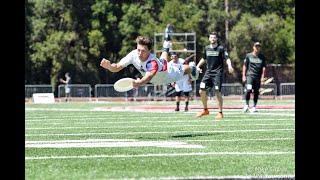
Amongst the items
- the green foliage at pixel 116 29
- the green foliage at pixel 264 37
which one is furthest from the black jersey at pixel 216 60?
the green foliage at pixel 264 37

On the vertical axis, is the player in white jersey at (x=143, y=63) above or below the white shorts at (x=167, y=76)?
above

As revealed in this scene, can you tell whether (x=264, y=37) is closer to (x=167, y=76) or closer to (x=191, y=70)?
(x=191, y=70)

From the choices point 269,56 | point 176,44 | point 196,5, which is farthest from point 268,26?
point 176,44

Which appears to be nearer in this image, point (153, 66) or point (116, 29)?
point (153, 66)

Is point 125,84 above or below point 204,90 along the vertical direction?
above

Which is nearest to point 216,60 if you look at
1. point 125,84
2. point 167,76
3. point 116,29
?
point 167,76

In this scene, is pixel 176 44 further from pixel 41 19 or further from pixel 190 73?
pixel 190 73

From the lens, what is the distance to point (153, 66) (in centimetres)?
1356

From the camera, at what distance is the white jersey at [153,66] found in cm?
1363

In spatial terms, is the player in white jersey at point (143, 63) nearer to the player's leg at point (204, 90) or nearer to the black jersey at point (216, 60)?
the player's leg at point (204, 90)

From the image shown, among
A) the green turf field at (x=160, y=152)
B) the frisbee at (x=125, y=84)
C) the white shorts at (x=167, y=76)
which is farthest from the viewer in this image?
the white shorts at (x=167, y=76)

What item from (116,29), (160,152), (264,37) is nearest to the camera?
(160,152)

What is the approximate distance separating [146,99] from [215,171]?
41088 millimetres

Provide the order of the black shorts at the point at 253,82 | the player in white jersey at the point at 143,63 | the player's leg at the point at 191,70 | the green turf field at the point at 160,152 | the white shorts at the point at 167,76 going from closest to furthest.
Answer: the green turf field at the point at 160,152
the player in white jersey at the point at 143,63
the white shorts at the point at 167,76
the player's leg at the point at 191,70
the black shorts at the point at 253,82
